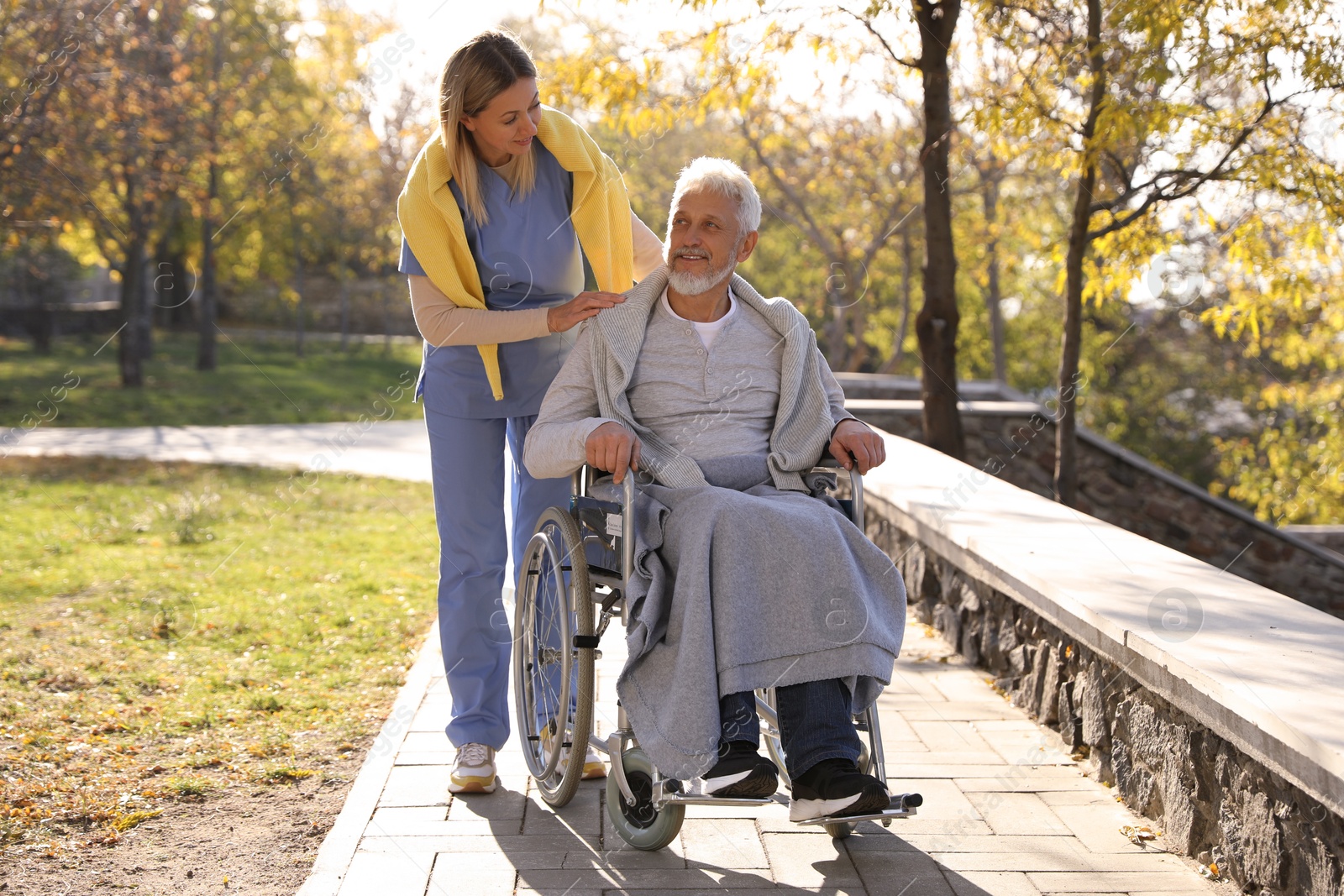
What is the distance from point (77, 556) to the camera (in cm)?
625

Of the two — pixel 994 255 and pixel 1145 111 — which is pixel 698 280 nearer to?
pixel 1145 111

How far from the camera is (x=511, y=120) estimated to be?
300 cm

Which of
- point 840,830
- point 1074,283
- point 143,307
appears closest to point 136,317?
point 143,307

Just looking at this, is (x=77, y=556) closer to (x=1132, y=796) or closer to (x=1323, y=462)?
(x=1132, y=796)

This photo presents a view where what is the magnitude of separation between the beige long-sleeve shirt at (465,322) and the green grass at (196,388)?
790 centimetres

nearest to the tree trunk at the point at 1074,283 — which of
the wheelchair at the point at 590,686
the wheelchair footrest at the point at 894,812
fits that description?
the wheelchair at the point at 590,686

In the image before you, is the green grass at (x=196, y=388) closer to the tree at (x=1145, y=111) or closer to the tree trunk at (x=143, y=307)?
the tree trunk at (x=143, y=307)

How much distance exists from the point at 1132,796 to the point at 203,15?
56.3 ft

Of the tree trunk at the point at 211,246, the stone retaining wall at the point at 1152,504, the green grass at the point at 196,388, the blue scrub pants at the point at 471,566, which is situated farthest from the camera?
the tree trunk at the point at 211,246

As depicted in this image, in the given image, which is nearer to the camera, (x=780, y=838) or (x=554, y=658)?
(x=780, y=838)

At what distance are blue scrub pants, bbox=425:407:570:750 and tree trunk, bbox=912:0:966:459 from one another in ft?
13.2

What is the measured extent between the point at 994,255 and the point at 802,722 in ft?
42.4

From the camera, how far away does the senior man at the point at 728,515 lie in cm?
252

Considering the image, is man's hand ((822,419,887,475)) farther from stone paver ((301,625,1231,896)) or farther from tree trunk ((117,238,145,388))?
tree trunk ((117,238,145,388))
